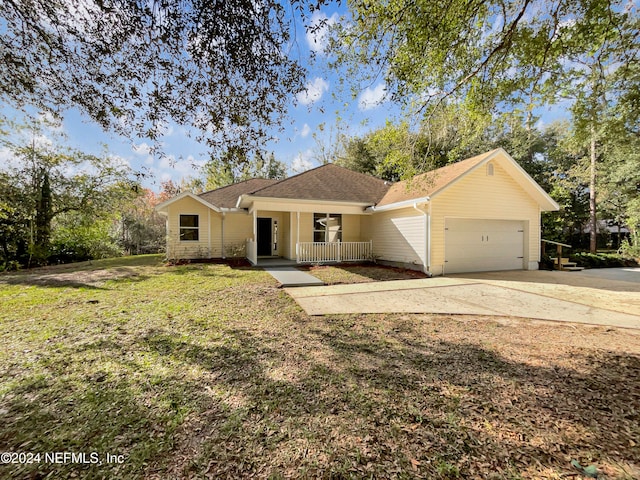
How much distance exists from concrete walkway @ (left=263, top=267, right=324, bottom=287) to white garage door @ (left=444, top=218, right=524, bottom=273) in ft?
17.8

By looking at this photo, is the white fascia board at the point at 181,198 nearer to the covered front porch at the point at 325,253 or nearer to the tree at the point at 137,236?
the covered front porch at the point at 325,253

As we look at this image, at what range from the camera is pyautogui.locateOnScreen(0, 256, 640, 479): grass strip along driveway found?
181cm

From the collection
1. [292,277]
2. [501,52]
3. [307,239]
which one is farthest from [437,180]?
[292,277]

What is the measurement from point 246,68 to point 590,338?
6.62 m

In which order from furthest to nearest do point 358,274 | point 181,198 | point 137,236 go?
point 137,236 < point 181,198 < point 358,274

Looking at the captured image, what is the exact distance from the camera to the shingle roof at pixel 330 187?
1173 cm

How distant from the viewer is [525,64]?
5.17 m

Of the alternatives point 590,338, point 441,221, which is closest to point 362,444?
point 590,338

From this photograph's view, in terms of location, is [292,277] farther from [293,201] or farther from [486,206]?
[486,206]

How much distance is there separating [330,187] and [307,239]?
2848 mm

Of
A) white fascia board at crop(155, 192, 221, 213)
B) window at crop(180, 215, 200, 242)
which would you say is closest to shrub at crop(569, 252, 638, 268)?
white fascia board at crop(155, 192, 221, 213)

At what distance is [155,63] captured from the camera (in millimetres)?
4031

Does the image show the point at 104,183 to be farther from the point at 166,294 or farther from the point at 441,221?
the point at 441,221

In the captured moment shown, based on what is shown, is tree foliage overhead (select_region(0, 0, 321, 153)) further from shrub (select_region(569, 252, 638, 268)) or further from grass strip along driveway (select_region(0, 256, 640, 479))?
shrub (select_region(569, 252, 638, 268))
